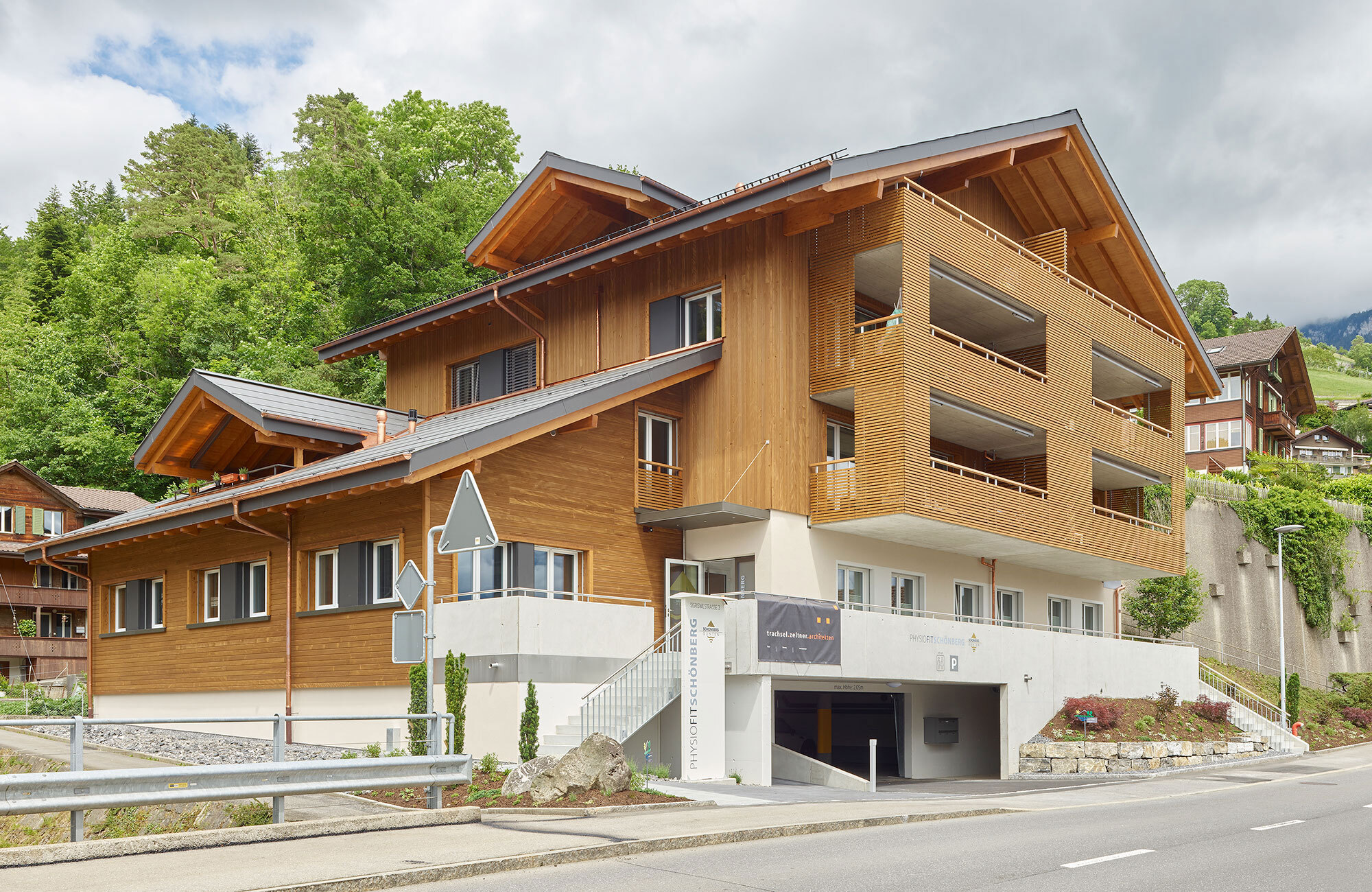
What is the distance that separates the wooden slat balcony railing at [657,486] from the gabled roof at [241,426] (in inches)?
257

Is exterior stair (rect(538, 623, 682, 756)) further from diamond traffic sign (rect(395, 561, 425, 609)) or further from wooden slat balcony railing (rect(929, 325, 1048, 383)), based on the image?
wooden slat balcony railing (rect(929, 325, 1048, 383))

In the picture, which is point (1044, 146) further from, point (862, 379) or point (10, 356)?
point (10, 356)

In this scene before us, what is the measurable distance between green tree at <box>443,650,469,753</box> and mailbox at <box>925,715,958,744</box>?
50.2 feet

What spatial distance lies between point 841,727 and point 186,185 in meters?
62.7

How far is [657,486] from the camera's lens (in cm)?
2664

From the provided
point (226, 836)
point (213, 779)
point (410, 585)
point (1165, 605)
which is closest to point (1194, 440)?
point (1165, 605)

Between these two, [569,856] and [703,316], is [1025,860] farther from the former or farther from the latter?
[703,316]

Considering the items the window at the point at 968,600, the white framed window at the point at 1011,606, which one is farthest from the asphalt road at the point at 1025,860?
the white framed window at the point at 1011,606

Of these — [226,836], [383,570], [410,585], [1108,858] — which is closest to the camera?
[226,836]

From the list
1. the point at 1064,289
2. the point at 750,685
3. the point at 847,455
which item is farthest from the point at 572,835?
the point at 1064,289

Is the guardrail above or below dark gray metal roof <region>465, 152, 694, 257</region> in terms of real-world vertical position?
below

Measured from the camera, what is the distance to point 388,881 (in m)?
9.98

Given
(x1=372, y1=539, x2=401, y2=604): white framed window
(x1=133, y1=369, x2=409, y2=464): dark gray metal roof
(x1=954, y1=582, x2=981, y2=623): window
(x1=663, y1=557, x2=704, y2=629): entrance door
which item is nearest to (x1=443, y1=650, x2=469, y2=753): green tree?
(x1=372, y1=539, x2=401, y2=604): white framed window

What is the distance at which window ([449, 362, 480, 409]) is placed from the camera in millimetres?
32750
